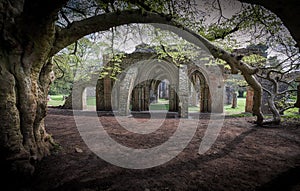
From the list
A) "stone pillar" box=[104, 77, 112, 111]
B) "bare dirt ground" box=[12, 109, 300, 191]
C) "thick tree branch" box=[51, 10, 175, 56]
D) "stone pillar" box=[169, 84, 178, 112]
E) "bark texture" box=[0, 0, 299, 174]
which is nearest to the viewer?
"bark texture" box=[0, 0, 299, 174]

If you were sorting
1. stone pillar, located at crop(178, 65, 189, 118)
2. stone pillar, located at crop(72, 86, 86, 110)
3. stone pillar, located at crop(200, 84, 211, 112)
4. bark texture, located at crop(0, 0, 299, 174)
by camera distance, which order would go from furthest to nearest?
stone pillar, located at crop(72, 86, 86, 110) → stone pillar, located at crop(200, 84, 211, 112) → stone pillar, located at crop(178, 65, 189, 118) → bark texture, located at crop(0, 0, 299, 174)

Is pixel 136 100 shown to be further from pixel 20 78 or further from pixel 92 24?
pixel 20 78

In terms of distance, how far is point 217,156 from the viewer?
402cm

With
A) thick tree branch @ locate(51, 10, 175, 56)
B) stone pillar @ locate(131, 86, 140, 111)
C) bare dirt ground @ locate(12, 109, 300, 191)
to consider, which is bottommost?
bare dirt ground @ locate(12, 109, 300, 191)

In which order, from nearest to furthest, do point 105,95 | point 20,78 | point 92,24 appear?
point 20,78, point 92,24, point 105,95

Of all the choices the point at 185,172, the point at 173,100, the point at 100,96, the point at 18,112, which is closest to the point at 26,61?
the point at 18,112

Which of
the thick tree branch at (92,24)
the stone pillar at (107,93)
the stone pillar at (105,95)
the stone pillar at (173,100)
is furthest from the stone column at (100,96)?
the thick tree branch at (92,24)

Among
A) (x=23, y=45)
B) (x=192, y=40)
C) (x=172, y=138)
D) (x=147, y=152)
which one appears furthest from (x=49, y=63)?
(x=172, y=138)

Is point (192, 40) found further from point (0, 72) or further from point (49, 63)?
point (0, 72)

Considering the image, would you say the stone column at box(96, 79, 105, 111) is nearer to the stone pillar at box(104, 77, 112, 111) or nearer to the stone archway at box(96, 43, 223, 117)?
the stone archway at box(96, 43, 223, 117)

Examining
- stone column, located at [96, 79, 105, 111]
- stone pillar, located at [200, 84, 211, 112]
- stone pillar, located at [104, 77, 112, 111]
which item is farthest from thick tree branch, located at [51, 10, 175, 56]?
stone column, located at [96, 79, 105, 111]

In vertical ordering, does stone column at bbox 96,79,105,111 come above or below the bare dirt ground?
above

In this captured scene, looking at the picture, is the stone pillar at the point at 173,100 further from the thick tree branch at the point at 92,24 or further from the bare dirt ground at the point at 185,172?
the thick tree branch at the point at 92,24

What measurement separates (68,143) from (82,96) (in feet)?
44.9
